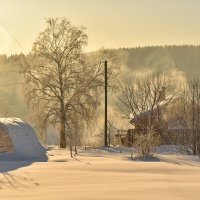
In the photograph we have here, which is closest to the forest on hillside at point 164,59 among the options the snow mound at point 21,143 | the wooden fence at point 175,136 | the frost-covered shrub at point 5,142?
the wooden fence at point 175,136

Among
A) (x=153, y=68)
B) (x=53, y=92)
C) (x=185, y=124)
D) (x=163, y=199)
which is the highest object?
(x=153, y=68)

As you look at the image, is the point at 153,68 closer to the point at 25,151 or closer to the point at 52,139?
the point at 52,139

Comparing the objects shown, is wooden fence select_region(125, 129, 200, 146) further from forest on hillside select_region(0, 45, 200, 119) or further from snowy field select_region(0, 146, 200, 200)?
forest on hillside select_region(0, 45, 200, 119)

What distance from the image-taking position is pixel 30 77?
38.6 m

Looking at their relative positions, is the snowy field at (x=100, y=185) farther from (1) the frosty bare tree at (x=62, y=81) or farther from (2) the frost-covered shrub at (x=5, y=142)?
(1) the frosty bare tree at (x=62, y=81)

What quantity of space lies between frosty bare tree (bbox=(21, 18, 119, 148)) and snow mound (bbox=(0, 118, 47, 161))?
14.1m

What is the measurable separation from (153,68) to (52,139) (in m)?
68.5

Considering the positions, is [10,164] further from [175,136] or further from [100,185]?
[175,136]

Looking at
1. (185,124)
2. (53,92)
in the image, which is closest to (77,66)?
(53,92)

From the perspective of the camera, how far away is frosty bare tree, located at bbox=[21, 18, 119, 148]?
37.8 meters

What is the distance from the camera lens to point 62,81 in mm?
38156

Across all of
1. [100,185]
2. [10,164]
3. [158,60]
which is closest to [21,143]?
[10,164]

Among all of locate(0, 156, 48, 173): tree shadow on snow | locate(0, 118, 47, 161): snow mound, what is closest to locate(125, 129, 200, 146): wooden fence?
locate(0, 118, 47, 161): snow mound

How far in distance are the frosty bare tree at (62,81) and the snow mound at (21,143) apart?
14123mm
